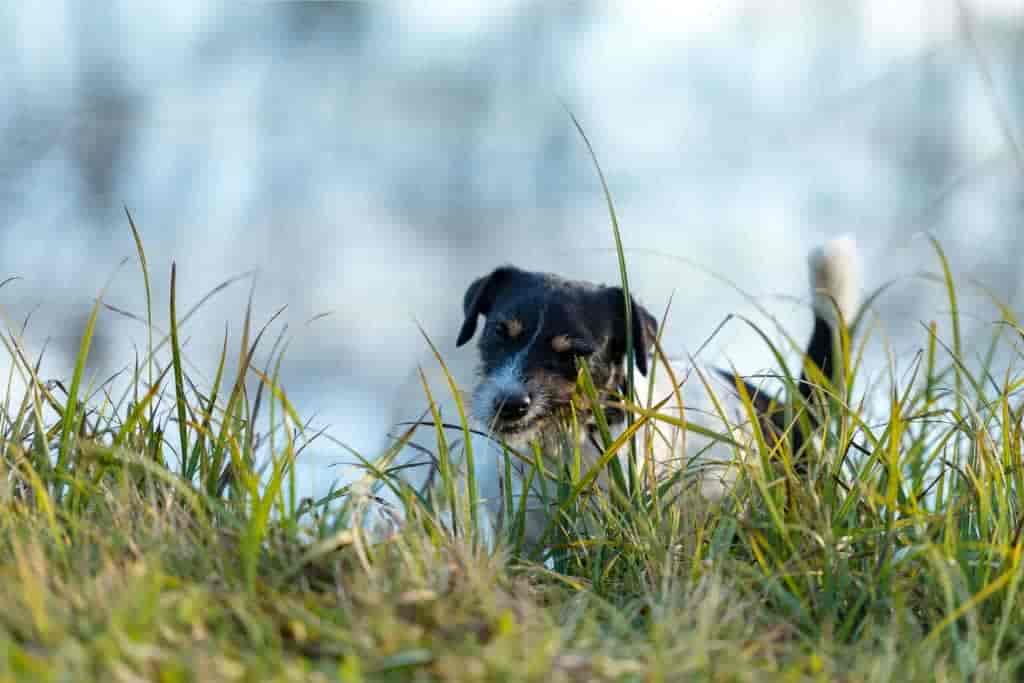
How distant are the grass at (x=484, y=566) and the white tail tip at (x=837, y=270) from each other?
4.74 ft

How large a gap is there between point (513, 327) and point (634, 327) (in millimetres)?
440

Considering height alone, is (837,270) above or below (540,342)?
above

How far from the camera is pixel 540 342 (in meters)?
4.19

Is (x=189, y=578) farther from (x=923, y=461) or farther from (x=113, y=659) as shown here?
(x=923, y=461)

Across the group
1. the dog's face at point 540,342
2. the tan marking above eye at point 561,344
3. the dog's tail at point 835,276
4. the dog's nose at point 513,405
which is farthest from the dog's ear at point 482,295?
the dog's tail at point 835,276

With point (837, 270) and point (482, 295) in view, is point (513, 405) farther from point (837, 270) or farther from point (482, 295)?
point (837, 270)

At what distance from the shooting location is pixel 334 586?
6.95 ft

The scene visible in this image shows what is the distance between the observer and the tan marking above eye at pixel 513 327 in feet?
13.9

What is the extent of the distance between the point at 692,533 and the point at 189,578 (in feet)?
3.92

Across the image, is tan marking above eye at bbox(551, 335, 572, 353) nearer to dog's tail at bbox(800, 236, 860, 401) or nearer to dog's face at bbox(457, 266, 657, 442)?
dog's face at bbox(457, 266, 657, 442)

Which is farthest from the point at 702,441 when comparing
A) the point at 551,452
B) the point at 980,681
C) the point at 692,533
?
the point at 980,681

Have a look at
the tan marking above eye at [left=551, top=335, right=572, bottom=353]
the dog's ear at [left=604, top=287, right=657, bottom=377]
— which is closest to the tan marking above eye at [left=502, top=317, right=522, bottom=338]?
the tan marking above eye at [left=551, top=335, right=572, bottom=353]

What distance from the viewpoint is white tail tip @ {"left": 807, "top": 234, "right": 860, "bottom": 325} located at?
15.3 feet

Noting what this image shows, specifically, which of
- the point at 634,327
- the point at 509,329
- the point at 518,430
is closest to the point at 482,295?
the point at 509,329
